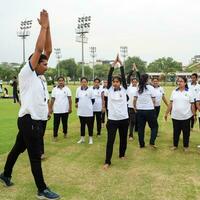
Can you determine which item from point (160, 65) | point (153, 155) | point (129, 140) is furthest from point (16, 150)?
point (160, 65)

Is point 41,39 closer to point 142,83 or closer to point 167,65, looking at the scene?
point 142,83

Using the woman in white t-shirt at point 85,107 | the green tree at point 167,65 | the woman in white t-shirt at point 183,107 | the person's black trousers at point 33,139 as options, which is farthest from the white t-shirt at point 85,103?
the green tree at point 167,65

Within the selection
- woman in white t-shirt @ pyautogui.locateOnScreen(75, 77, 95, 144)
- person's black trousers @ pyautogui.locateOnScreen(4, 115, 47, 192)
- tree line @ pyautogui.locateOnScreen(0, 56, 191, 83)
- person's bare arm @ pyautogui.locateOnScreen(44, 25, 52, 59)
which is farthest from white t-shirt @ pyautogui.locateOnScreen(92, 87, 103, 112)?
tree line @ pyautogui.locateOnScreen(0, 56, 191, 83)

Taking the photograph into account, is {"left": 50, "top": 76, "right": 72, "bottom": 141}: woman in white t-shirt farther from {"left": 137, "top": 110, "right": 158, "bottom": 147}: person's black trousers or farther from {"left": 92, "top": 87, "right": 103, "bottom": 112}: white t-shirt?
{"left": 137, "top": 110, "right": 158, "bottom": 147}: person's black trousers

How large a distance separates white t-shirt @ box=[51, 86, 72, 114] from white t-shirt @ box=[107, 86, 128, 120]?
7.96 feet

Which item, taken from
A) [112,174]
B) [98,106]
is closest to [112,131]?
[112,174]

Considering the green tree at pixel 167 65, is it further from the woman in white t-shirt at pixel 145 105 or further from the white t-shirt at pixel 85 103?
the woman in white t-shirt at pixel 145 105

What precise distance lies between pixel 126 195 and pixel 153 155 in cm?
275

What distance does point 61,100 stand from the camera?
923 centimetres

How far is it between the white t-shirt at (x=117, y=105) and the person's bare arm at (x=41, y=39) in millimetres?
2640

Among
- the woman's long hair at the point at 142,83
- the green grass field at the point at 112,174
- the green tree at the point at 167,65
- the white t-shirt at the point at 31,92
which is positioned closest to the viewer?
the white t-shirt at the point at 31,92

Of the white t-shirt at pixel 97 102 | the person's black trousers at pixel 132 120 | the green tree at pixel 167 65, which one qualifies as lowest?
the person's black trousers at pixel 132 120

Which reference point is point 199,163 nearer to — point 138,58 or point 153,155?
point 153,155

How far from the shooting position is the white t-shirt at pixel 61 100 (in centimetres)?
924
